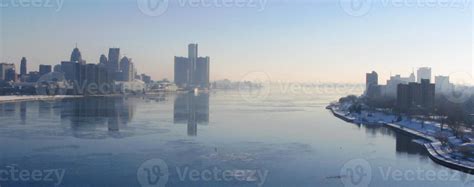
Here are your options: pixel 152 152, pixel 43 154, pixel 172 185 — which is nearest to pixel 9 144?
pixel 43 154

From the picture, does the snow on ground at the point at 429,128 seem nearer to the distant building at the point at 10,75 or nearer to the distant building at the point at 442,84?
the distant building at the point at 442,84

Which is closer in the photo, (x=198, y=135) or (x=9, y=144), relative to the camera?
(x=9, y=144)

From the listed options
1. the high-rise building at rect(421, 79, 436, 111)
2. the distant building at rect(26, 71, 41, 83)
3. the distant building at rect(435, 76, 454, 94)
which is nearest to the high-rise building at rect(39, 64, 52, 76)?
the distant building at rect(26, 71, 41, 83)

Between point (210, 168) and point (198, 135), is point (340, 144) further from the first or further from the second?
point (210, 168)

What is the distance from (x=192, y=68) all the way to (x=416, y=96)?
39.0 metres

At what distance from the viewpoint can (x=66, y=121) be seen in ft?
31.1

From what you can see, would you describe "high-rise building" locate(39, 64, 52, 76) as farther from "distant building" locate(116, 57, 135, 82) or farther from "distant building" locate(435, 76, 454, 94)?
"distant building" locate(435, 76, 454, 94)

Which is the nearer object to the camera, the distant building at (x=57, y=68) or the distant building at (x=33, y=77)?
the distant building at (x=33, y=77)

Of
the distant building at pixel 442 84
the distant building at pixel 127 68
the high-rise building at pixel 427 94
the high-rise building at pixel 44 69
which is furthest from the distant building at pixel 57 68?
the high-rise building at pixel 427 94

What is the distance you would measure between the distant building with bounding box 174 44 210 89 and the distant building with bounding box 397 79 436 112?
37.1 m

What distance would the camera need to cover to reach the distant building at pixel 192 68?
50281mm

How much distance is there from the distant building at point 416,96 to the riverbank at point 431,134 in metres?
0.78

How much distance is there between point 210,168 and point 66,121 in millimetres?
5560

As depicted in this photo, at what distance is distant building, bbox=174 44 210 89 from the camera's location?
1980 inches
